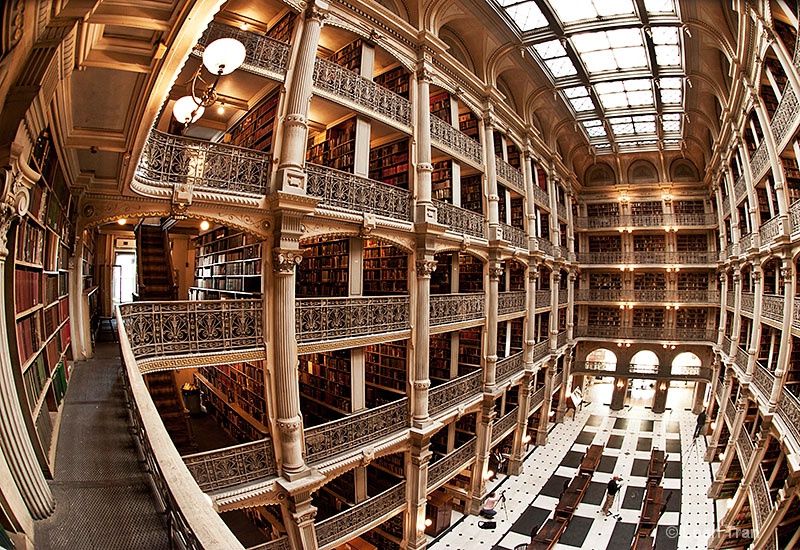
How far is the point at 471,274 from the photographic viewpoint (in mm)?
11445

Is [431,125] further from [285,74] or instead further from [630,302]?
[630,302]

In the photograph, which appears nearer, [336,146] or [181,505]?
[181,505]

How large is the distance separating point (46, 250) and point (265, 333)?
2.58 meters

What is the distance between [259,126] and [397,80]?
322cm

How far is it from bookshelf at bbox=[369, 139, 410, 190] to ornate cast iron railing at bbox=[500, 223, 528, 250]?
3.68 metres

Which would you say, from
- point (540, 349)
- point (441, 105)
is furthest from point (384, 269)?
point (540, 349)

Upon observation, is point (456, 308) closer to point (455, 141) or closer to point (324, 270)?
point (324, 270)

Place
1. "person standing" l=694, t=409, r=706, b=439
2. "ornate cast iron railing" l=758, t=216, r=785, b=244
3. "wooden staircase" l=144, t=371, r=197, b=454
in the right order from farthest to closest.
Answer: "person standing" l=694, t=409, r=706, b=439 → "ornate cast iron railing" l=758, t=216, r=785, b=244 → "wooden staircase" l=144, t=371, r=197, b=454

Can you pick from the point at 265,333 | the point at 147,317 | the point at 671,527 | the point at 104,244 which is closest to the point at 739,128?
the point at 671,527

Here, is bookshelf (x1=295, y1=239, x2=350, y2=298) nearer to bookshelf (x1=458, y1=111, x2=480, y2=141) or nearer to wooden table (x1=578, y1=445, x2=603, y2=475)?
bookshelf (x1=458, y1=111, x2=480, y2=141)

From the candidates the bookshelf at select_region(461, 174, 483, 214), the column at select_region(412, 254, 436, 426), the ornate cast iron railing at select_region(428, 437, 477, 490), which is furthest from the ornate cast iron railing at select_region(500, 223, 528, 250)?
the ornate cast iron railing at select_region(428, 437, 477, 490)

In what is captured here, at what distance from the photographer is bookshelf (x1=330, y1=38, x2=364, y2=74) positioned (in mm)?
7301

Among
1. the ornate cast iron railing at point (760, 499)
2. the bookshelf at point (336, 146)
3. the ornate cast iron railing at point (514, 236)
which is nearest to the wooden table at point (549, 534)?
the ornate cast iron railing at point (760, 499)

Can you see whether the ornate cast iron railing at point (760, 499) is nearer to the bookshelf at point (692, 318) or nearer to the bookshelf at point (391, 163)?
the bookshelf at point (391, 163)
